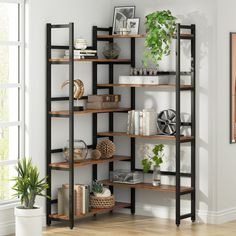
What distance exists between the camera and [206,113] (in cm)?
761

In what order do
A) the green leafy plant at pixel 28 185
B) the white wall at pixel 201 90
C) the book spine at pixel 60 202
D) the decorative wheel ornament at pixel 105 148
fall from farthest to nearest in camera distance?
the decorative wheel ornament at pixel 105 148 → the book spine at pixel 60 202 → the white wall at pixel 201 90 → the green leafy plant at pixel 28 185

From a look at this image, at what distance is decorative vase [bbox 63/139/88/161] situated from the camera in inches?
295

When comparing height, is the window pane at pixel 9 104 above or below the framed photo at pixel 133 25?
below

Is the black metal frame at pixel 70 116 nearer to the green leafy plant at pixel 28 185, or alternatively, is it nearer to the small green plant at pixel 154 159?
the green leafy plant at pixel 28 185

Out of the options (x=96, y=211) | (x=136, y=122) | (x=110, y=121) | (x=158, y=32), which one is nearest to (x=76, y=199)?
(x=96, y=211)

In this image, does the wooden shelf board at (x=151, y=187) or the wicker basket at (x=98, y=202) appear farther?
the wicker basket at (x=98, y=202)

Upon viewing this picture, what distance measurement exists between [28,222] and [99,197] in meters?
1.27

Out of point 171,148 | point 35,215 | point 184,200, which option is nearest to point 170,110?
point 171,148

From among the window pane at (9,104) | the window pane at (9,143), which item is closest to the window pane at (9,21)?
the window pane at (9,104)

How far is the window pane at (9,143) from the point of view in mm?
7145

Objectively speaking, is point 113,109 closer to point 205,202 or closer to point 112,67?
point 112,67

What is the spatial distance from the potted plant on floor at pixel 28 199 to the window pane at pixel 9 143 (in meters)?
0.23

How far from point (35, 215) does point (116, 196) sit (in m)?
1.77

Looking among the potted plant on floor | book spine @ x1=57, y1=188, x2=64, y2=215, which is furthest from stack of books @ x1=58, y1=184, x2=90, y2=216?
the potted plant on floor
